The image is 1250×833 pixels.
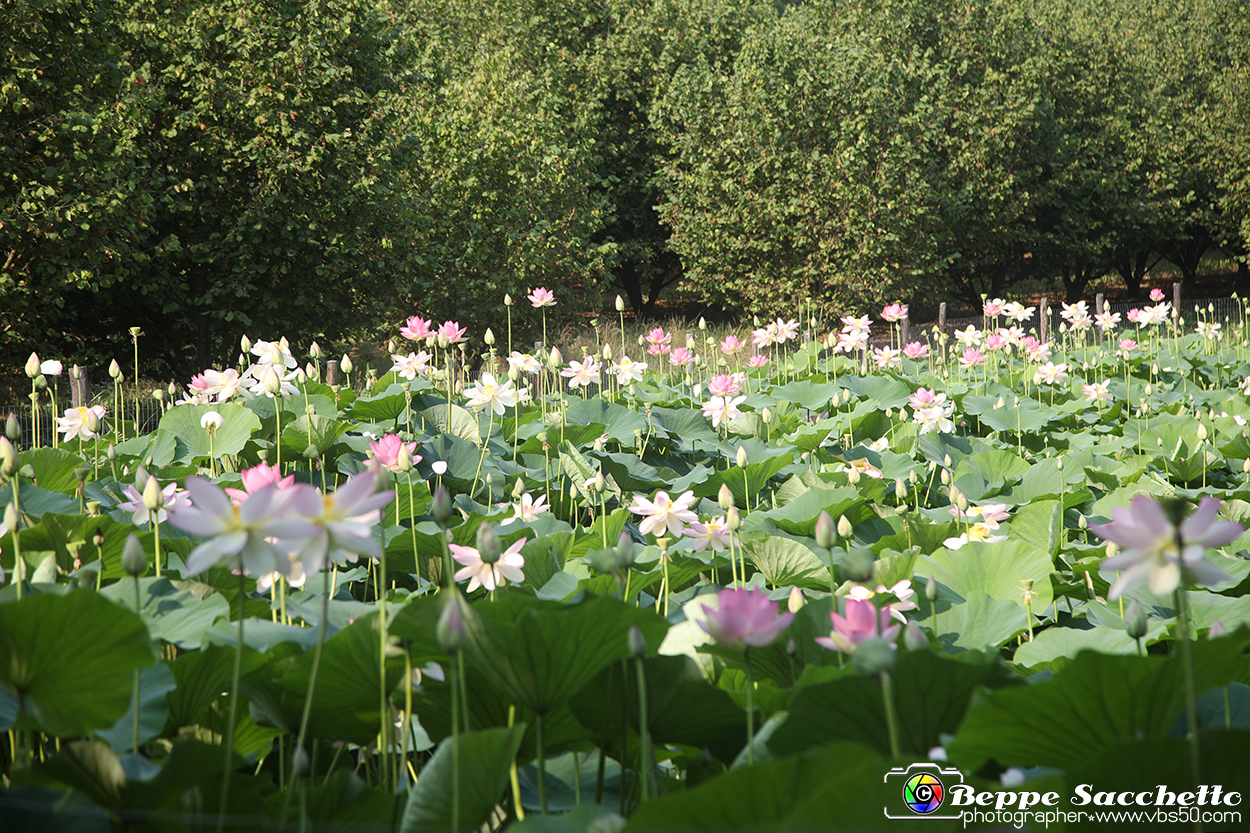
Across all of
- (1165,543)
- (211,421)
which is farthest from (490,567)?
(211,421)

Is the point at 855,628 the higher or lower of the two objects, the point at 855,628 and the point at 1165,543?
the lower

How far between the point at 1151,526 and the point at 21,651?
34.8 inches

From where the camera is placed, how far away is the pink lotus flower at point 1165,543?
602 mm

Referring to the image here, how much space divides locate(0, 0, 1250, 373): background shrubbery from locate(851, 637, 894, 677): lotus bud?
7922 mm

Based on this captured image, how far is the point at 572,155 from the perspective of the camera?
1359cm

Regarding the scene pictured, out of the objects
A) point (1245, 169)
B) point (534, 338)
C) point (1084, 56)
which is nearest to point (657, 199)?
point (534, 338)

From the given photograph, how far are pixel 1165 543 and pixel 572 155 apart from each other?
44.8 ft

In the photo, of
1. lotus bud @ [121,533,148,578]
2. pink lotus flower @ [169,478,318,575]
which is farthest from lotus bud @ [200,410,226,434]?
pink lotus flower @ [169,478,318,575]

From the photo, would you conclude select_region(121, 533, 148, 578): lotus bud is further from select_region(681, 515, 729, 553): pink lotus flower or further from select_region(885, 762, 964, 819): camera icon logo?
select_region(681, 515, 729, 553): pink lotus flower

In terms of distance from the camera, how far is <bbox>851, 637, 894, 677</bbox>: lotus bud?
62 centimetres

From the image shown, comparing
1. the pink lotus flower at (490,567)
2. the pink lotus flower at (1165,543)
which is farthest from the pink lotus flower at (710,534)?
the pink lotus flower at (1165,543)

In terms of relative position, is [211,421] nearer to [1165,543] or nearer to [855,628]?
[855,628]

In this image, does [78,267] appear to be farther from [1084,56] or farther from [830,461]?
[1084,56]

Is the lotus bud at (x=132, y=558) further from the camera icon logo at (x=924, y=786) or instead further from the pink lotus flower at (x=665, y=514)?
the pink lotus flower at (x=665, y=514)
